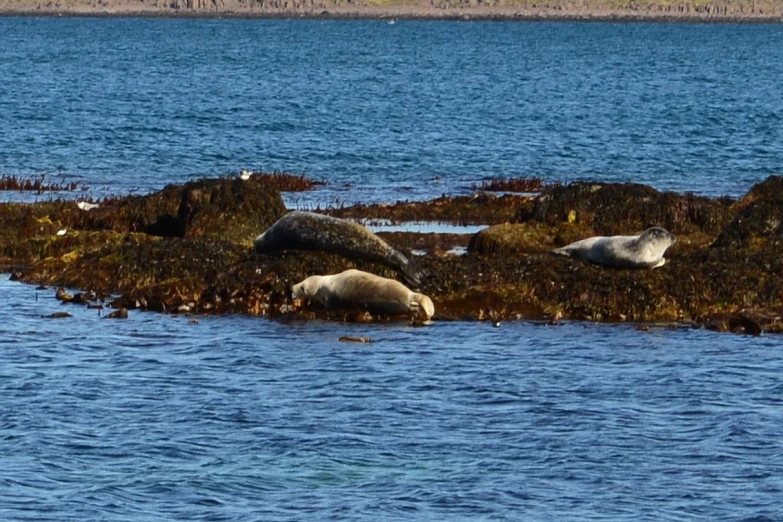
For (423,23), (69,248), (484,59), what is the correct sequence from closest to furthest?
(69,248) < (484,59) < (423,23)

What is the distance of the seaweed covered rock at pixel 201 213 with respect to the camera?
68.3 ft

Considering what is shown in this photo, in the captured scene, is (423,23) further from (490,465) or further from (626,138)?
(490,465)

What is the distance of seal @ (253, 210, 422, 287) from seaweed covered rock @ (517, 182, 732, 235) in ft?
15.2

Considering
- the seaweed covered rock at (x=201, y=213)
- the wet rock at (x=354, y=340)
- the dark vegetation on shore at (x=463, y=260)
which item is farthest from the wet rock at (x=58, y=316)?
the seaweed covered rock at (x=201, y=213)

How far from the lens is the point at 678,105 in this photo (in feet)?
212

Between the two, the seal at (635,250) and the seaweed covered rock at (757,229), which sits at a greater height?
the seaweed covered rock at (757,229)

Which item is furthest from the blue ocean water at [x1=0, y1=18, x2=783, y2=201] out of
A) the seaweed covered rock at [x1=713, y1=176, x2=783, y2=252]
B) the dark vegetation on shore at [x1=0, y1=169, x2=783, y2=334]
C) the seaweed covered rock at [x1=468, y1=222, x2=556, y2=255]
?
the seaweed covered rock at [x1=713, y1=176, x2=783, y2=252]

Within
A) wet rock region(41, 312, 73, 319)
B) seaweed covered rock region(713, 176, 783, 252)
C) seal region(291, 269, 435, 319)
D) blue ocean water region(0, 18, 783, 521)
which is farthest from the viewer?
seaweed covered rock region(713, 176, 783, 252)

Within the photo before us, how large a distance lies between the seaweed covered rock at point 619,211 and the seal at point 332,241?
183 inches

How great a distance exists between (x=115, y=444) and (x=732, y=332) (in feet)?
23.5

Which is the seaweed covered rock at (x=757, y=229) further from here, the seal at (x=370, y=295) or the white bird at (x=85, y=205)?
the white bird at (x=85, y=205)

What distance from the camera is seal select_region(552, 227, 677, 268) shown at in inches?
689

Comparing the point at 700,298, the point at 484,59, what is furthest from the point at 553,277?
the point at 484,59

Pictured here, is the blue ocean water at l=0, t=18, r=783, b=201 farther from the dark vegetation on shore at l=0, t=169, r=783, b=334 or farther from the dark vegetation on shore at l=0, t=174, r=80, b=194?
the dark vegetation on shore at l=0, t=169, r=783, b=334
